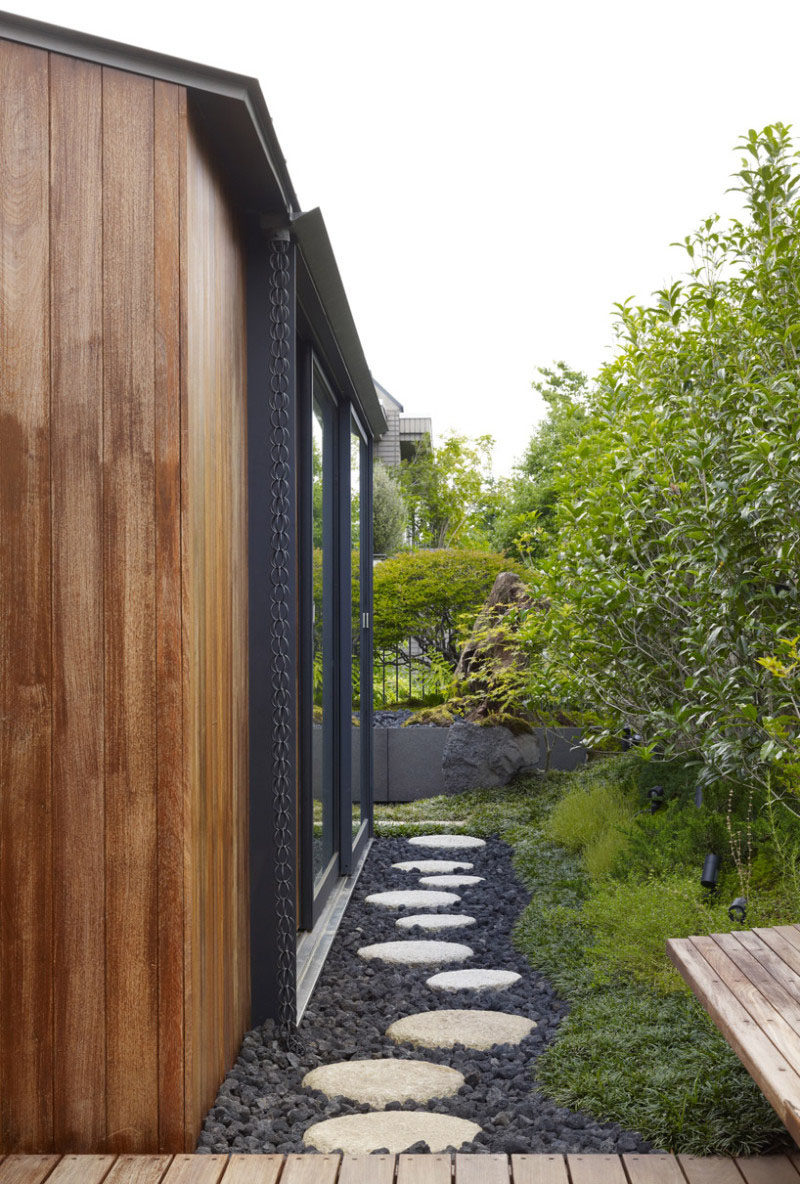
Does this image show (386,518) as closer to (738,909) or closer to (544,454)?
(544,454)

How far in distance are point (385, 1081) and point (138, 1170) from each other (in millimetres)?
859

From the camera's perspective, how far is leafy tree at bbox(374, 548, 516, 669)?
36.3 ft

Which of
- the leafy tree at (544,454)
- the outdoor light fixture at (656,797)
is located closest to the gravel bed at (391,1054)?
the outdoor light fixture at (656,797)

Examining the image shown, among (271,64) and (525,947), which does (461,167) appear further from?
(525,947)

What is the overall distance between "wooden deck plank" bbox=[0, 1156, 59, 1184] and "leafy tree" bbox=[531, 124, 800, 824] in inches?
93.4

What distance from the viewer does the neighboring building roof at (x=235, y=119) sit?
101 inches

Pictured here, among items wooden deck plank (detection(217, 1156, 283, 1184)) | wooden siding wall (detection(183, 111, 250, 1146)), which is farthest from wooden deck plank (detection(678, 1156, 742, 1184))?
wooden siding wall (detection(183, 111, 250, 1146))

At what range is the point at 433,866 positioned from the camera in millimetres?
6332

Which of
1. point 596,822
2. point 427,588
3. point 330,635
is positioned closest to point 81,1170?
point 330,635

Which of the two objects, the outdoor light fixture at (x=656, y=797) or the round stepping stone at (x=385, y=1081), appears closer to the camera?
the round stepping stone at (x=385, y=1081)

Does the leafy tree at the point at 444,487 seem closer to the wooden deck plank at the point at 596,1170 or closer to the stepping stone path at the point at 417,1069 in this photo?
the stepping stone path at the point at 417,1069

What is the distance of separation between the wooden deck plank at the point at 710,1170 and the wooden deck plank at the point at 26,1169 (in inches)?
54.3

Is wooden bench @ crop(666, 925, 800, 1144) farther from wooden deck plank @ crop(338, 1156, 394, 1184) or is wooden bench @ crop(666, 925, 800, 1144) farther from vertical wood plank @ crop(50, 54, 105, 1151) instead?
vertical wood plank @ crop(50, 54, 105, 1151)

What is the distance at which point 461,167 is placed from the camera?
18.1 m
